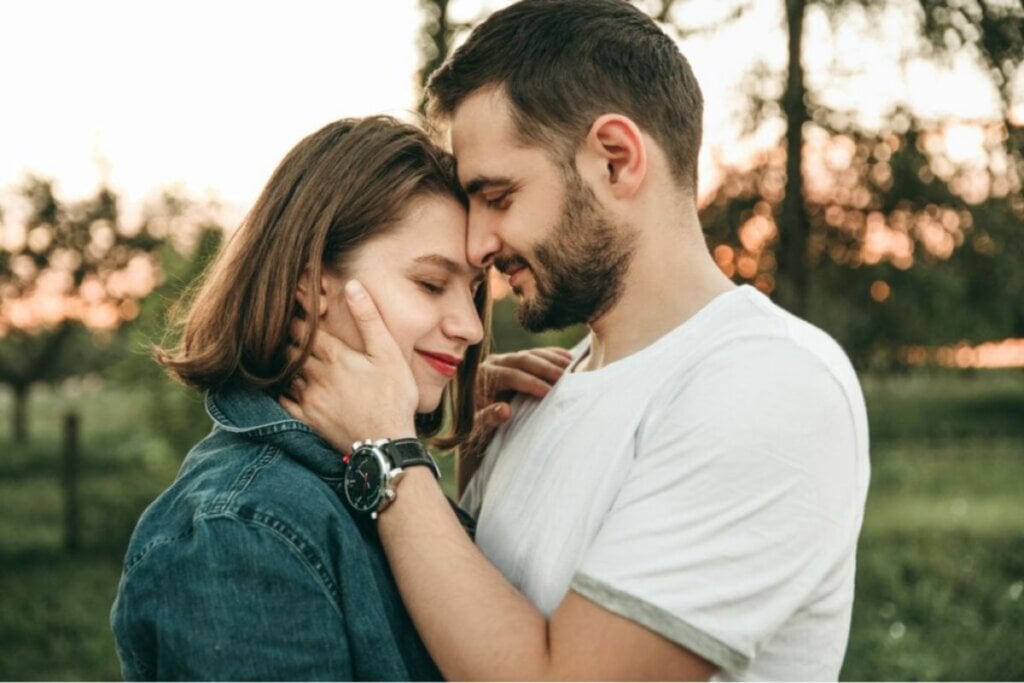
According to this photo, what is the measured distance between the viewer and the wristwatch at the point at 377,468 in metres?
2.29

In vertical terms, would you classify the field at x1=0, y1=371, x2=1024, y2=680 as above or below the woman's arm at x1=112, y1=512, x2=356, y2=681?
below

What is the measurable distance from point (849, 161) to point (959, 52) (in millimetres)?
993

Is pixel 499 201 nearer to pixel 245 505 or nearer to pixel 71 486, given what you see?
pixel 245 505

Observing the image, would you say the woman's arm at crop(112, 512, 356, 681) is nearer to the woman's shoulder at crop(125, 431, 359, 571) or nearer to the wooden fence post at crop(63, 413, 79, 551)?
the woman's shoulder at crop(125, 431, 359, 571)

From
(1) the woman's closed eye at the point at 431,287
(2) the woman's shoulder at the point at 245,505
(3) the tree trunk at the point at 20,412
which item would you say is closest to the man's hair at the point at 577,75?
(1) the woman's closed eye at the point at 431,287

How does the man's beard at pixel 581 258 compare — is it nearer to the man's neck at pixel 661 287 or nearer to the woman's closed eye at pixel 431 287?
the man's neck at pixel 661 287

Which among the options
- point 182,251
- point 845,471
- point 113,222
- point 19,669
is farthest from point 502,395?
point 113,222

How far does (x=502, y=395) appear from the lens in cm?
306

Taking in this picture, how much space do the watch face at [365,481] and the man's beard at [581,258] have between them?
1.93 feet

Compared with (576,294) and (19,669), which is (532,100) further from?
(19,669)

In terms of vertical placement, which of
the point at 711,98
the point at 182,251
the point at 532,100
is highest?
the point at 532,100

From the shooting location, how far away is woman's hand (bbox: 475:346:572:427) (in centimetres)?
292

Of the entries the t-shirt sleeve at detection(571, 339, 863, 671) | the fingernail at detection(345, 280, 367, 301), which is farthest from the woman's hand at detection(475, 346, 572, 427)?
the t-shirt sleeve at detection(571, 339, 863, 671)

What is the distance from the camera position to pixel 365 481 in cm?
231
